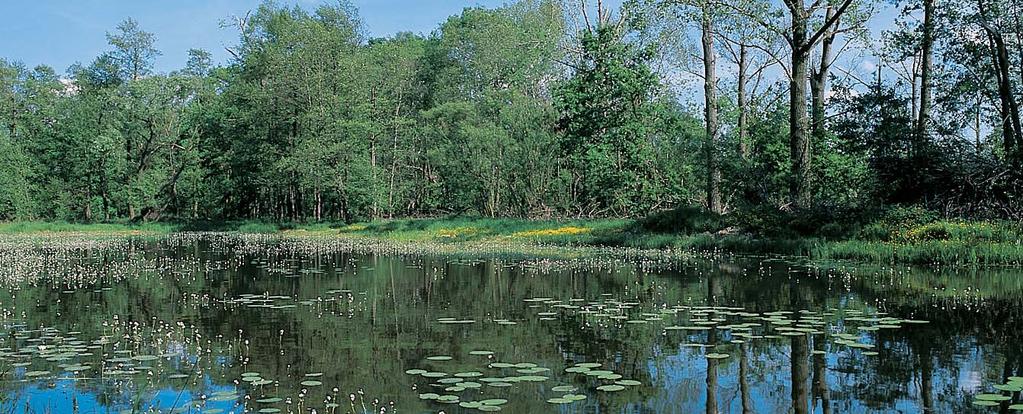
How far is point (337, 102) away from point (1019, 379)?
149 ft

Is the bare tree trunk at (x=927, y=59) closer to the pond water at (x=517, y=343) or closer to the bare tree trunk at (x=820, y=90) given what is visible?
A: the bare tree trunk at (x=820, y=90)

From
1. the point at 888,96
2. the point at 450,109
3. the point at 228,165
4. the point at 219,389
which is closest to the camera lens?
the point at 219,389

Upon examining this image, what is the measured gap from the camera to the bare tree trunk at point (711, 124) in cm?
3231

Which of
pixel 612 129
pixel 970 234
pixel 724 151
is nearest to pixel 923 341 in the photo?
pixel 970 234

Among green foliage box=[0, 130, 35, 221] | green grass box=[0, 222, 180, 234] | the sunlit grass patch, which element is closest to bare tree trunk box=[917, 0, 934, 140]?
the sunlit grass patch

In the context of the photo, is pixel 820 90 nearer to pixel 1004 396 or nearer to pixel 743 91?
pixel 743 91

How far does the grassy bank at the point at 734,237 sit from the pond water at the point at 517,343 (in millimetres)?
2424

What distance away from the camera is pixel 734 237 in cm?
2483

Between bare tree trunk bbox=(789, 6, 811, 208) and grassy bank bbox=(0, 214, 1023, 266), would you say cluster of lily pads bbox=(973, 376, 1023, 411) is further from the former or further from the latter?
bare tree trunk bbox=(789, 6, 811, 208)

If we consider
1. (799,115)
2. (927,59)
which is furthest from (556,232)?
(927,59)

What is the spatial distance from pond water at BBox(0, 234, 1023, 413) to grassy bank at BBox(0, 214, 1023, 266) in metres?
2.42

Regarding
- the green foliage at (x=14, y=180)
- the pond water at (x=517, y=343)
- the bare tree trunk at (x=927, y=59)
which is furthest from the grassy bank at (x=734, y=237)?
the green foliage at (x=14, y=180)

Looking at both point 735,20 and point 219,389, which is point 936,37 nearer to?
point 735,20

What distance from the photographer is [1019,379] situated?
23.2 ft
